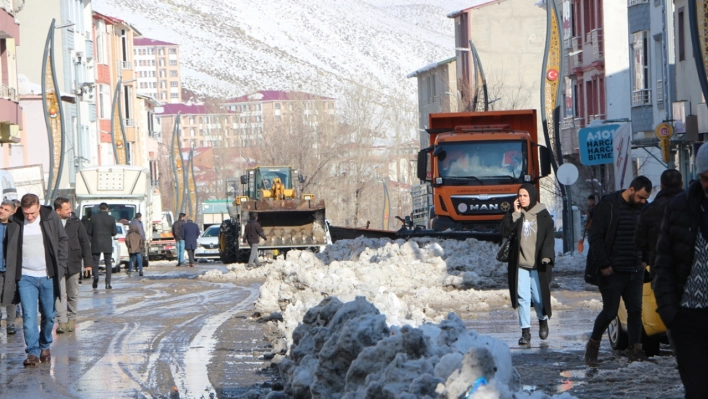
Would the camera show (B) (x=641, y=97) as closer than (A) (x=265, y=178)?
Yes

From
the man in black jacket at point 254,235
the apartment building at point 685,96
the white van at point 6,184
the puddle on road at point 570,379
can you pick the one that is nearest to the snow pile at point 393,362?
the puddle on road at point 570,379

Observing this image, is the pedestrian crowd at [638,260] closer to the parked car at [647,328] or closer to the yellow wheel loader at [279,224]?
the parked car at [647,328]

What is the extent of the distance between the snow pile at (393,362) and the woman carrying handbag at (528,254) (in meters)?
3.22

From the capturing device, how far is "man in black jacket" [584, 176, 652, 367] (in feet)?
34.9

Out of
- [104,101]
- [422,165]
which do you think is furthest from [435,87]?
[422,165]

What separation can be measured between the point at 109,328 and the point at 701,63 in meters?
9.15

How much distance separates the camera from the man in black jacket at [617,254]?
34.9ft

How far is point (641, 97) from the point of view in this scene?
131 feet

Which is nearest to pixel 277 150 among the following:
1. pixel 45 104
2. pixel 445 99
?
pixel 445 99

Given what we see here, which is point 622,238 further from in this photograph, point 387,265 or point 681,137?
point 681,137

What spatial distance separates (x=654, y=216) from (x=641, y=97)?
102 feet

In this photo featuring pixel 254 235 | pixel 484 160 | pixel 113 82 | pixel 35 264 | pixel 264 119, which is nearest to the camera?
pixel 35 264

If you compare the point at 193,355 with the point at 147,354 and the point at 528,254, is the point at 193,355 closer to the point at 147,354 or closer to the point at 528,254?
the point at 147,354

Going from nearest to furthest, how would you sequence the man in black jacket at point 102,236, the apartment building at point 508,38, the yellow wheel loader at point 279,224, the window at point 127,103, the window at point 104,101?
the man in black jacket at point 102,236 < the yellow wheel loader at point 279,224 < the window at point 104,101 < the apartment building at point 508,38 < the window at point 127,103
